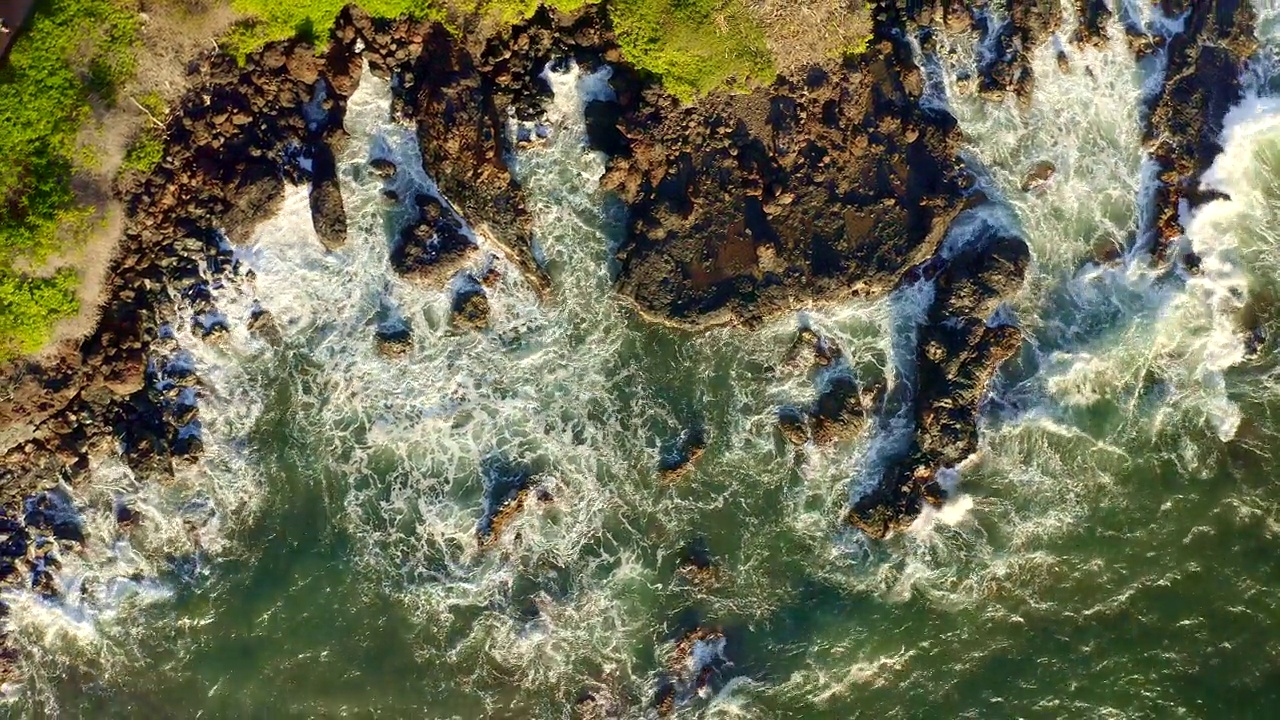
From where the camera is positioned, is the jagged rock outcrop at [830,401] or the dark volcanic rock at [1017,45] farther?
the jagged rock outcrop at [830,401]

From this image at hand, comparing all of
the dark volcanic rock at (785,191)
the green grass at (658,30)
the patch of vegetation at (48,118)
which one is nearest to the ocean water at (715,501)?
the dark volcanic rock at (785,191)

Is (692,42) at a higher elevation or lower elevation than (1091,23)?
lower

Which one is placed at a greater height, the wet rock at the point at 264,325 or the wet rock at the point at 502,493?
the wet rock at the point at 264,325

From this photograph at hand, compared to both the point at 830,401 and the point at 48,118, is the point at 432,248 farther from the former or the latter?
the point at 830,401

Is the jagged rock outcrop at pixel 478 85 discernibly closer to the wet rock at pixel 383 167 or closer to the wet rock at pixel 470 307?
the wet rock at pixel 383 167

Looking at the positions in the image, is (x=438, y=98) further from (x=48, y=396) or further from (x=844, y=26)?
(x=48, y=396)

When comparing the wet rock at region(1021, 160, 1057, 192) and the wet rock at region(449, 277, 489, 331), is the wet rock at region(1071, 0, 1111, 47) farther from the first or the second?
the wet rock at region(449, 277, 489, 331)

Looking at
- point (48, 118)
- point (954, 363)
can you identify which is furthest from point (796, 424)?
point (48, 118)
